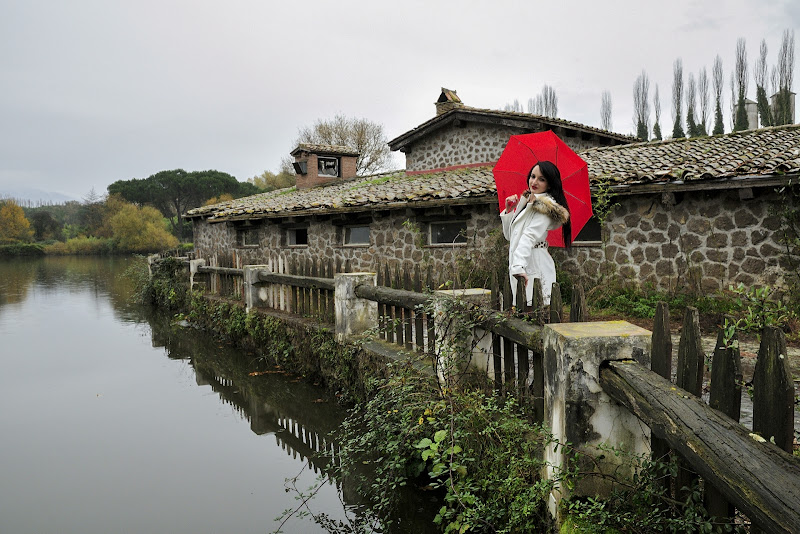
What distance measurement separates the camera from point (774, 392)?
1555 millimetres

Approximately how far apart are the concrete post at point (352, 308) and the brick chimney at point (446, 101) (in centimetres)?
1242

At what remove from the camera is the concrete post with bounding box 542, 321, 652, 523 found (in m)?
2.28

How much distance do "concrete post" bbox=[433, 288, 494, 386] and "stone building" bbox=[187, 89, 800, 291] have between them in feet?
6.79

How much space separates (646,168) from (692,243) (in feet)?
5.58

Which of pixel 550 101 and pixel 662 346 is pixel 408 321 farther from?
pixel 550 101

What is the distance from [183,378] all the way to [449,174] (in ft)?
30.2

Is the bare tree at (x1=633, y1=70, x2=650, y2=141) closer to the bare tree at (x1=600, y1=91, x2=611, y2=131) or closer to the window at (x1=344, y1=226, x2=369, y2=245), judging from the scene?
the bare tree at (x1=600, y1=91, x2=611, y2=131)

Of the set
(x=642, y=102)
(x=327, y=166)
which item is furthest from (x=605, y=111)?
(x=327, y=166)

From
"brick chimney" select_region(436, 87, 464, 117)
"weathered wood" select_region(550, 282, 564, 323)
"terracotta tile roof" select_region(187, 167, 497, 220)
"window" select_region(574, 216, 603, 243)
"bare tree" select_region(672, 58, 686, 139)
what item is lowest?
"weathered wood" select_region(550, 282, 564, 323)

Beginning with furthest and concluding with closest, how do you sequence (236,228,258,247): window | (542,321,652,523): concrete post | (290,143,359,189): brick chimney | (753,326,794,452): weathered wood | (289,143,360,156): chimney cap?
(290,143,359,189): brick chimney, (289,143,360,156): chimney cap, (236,228,258,247): window, (542,321,652,523): concrete post, (753,326,794,452): weathered wood

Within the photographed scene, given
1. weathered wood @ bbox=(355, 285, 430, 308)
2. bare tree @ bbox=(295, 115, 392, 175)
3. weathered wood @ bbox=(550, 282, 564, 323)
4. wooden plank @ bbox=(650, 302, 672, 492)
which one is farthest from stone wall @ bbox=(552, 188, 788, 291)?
bare tree @ bbox=(295, 115, 392, 175)

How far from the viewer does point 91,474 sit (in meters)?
5.02

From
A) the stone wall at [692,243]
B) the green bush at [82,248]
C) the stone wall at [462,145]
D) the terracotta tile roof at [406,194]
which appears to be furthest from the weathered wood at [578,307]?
the green bush at [82,248]

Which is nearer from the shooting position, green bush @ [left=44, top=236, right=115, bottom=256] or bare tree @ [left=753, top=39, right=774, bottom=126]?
bare tree @ [left=753, top=39, right=774, bottom=126]
